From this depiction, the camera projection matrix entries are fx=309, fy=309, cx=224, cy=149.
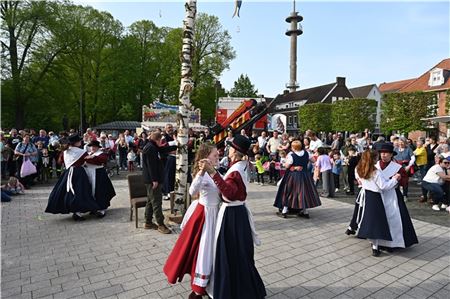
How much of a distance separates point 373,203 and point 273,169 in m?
7.34

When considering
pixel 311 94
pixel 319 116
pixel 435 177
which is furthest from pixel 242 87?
pixel 435 177

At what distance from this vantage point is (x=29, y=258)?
4.73 metres

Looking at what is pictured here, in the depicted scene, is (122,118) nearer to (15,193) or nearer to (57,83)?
(57,83)

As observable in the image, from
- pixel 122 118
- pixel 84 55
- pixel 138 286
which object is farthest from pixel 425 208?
pixel 122 118

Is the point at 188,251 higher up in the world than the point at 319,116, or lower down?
lower down

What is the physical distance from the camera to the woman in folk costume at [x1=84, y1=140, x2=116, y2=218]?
272 inches

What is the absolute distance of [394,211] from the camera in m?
4.95

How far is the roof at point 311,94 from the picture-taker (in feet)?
161

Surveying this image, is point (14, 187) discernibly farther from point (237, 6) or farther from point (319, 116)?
point (319, 116)

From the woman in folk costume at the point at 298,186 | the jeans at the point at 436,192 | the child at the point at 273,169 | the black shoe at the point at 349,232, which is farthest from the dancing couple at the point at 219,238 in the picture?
the child at the point at 273,169

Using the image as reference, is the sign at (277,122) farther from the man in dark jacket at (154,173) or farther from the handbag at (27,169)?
→ the man in dark jacket at (154,173)

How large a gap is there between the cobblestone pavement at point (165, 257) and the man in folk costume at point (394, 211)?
0.79 ft

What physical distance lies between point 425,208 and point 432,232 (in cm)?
235

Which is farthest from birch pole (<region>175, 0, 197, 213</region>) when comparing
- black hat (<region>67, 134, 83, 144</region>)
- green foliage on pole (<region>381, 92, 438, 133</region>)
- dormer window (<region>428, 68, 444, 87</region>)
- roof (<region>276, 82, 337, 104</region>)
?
roof (<region>276, 82, 337, 104</region>)
